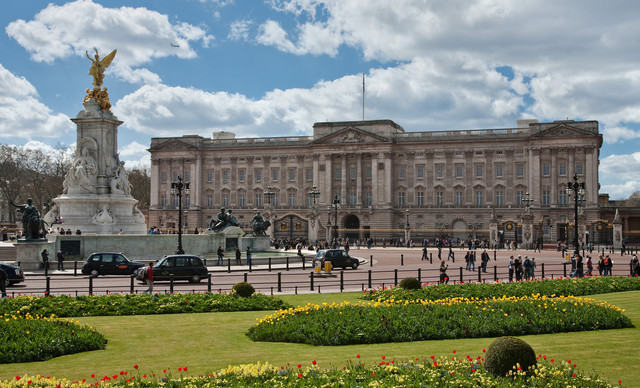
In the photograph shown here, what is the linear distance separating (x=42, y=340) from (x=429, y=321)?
8.53 metres

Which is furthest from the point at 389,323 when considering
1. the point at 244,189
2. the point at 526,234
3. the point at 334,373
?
the point at 244,189

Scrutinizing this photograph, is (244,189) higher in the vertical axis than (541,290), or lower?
higher

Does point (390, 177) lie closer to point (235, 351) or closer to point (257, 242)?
point (257, 242)

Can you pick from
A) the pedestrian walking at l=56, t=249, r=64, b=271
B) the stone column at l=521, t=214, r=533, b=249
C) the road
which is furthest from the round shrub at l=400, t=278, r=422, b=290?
the stone column at l=521, t=214, r=533, b=249

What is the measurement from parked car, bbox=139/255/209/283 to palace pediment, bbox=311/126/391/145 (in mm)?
77586

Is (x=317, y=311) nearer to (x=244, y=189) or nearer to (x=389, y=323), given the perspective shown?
(x=389, y=323)

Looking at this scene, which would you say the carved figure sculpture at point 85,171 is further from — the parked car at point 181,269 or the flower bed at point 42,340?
the flower bed at point 42,340

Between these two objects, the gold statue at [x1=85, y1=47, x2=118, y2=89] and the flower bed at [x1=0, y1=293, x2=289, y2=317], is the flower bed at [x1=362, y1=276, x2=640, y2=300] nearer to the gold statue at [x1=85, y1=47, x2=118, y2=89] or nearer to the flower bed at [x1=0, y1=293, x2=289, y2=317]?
the flower bed at [x1=0, y1=293, x2=289, y2=317]

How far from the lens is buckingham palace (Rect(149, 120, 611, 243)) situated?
99.9 metres

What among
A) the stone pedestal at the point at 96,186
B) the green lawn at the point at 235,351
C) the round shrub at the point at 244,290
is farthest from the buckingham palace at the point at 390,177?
the green lawn at the point at 235,351

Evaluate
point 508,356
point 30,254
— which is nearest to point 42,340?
point 508,356

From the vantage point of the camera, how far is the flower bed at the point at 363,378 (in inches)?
410

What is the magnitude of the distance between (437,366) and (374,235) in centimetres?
9261

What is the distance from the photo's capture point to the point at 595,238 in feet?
313
